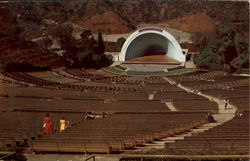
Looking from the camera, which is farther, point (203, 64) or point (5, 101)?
point (203, 64)

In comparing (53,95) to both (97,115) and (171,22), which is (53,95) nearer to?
(97,115)

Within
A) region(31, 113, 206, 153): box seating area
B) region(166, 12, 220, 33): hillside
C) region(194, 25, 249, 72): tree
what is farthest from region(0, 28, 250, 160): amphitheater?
region(166, 12, 220, 33): hillside

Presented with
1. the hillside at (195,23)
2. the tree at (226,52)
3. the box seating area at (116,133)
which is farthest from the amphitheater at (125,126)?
the hillside at (195,23)

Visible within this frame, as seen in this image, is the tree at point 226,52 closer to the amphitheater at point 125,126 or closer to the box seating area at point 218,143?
the amphitheater at point 125,126

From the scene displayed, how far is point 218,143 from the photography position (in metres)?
12.4

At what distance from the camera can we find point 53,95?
2833cm

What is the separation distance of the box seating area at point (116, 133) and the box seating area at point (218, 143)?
2170 millimetres

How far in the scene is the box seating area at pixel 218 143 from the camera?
11344 millimetres

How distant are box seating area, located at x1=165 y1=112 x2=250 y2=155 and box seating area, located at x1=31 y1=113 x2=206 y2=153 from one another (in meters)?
2.17

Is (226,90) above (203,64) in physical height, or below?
below

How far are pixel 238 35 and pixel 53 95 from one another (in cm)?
4013

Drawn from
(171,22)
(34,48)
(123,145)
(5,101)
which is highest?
(171,22)

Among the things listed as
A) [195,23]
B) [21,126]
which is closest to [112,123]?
[21,126]

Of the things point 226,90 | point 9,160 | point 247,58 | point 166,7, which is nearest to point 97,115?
point 9,160
